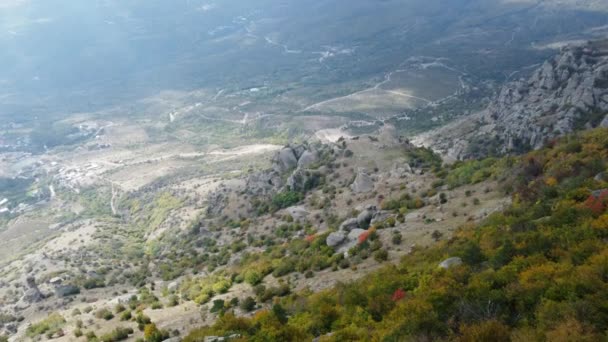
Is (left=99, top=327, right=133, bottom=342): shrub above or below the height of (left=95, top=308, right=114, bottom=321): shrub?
above

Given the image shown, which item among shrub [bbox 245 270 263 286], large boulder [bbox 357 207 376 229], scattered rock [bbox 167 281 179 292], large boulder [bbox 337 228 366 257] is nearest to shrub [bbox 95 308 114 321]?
scattered rock [bbox 167 281 179 292]

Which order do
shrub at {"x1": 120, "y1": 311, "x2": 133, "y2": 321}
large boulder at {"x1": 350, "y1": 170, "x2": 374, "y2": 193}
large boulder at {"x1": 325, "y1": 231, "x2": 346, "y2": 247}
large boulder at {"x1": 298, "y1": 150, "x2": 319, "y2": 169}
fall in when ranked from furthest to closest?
large boulder at {"x1": 298, "y1": 150, "x2": 319, "y2": 169}
large boulder at {"x1": 350, "y1": 170, "x2": 374, "y2": 193}
large boulder at {"x1": 325, "y1": 231, "x2": 346, "y2": 247}
shrub at {"x1": 120, "y1": 311, "x2": 133, "y2": 321}

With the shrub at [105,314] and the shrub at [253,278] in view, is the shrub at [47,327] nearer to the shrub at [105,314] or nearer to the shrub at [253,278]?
the shrub at [105,314]

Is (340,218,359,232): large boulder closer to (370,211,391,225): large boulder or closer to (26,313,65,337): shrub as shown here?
(370,211,391,225): large boulder

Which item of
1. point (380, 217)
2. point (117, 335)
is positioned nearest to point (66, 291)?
point (117, 335)

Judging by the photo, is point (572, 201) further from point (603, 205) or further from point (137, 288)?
point (137, 288)

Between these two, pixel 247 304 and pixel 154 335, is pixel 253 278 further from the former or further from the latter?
pixel 154 335

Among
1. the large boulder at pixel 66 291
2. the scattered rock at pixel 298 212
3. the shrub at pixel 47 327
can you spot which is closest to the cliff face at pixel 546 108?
the scattered rock at pixel 298 212
